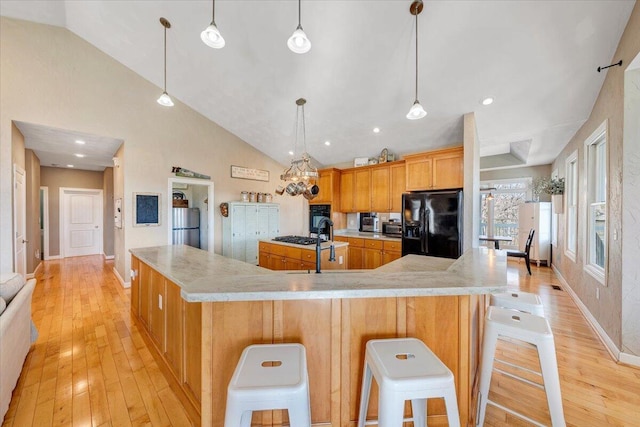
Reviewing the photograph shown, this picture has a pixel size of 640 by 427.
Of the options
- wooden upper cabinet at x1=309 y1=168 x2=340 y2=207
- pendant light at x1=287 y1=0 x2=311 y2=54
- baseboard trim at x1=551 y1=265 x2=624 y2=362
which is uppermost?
pendant light at x1=287 y1=0 x2=311 y2=54

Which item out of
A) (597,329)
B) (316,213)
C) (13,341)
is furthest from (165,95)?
(597,329)

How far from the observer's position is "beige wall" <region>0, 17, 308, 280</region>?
328 cm

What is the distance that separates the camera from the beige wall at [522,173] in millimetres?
6004

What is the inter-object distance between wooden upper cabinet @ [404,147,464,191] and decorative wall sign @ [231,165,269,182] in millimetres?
3313

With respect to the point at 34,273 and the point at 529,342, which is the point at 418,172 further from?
the point at 34,273

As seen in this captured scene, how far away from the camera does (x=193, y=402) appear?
5.06 feet

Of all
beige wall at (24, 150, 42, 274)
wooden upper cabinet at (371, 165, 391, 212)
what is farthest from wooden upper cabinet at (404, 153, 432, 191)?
beige wall at (24, 150, 42, 274)

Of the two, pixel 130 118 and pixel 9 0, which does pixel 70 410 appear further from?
pixel 9 0

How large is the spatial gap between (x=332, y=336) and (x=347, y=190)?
4.30 m

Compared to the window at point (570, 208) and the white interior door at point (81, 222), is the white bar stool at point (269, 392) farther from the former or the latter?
the white interior door at point (81, 222)

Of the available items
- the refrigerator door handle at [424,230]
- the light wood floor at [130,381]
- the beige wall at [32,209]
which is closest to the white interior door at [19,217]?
the beige wall at [32,209]

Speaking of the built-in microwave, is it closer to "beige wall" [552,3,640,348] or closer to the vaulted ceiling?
the vaulted ceiling

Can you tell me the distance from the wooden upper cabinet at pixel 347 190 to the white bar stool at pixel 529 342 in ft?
12.9

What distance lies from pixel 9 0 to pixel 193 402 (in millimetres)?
5149
